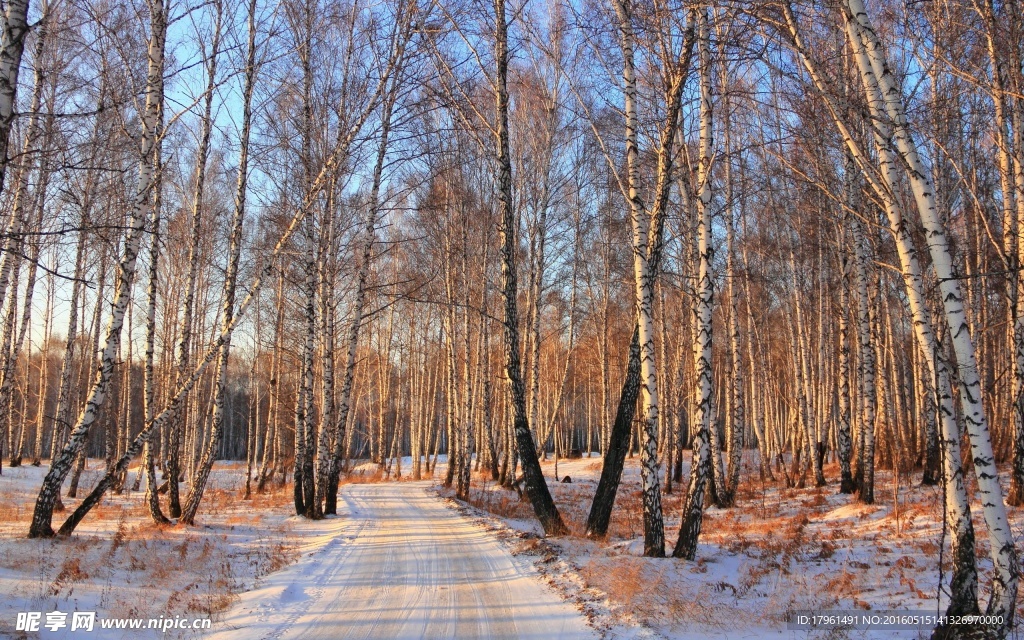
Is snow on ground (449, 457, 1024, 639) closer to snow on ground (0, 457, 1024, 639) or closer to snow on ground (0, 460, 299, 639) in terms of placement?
snow on ground (0, 457, 1024, 639)

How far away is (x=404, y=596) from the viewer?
625 cm

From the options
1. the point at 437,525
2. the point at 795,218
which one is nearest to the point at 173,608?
the point at 437,525

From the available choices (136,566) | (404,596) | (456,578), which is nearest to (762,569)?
(456,578)

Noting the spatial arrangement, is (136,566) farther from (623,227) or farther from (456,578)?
(623,227)

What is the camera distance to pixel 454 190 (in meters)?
18.2

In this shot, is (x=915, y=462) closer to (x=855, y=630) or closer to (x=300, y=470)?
(x=855, y=630)

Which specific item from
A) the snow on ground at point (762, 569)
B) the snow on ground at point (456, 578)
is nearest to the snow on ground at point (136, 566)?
the snow on ground at point (456, 578)

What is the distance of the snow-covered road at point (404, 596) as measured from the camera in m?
5.23

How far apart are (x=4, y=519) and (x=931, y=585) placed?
14.5 meters

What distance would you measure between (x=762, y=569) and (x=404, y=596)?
4.62 m

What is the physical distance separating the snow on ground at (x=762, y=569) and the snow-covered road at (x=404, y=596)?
20.2 inches

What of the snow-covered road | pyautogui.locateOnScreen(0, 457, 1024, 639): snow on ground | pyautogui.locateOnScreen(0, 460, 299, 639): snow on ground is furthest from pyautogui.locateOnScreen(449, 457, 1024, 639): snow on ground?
pyautogui.locateOnScreen(0, 460, 299, 639): snow on ground

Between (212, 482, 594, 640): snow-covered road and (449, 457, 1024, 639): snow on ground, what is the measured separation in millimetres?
513

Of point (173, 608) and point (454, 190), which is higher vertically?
point (454, 190)
